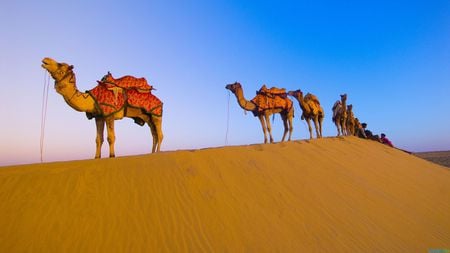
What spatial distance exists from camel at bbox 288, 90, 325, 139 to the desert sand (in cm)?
802

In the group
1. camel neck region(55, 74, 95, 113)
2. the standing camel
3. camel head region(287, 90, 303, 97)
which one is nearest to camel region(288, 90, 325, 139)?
camel head region(287, 90, 303, 97)

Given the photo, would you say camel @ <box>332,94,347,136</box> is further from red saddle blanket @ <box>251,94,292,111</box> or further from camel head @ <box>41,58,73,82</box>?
camel head @ <box>41,58,73,82</box>

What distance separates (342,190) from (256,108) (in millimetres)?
6243

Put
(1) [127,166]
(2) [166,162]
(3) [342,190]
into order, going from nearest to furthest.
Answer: (1) [127,166], (2) [166,162], (3) [342,190]

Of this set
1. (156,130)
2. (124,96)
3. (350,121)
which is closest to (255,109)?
(156,130)

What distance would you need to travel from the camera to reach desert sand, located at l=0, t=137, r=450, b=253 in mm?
4102

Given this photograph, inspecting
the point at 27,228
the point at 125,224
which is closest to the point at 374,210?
the point at 125,224

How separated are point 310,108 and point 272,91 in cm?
344

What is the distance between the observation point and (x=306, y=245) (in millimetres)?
4410

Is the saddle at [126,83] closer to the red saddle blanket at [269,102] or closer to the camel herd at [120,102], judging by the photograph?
the camel herd at [120,102]

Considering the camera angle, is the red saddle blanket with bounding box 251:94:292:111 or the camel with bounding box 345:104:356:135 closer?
the red saddle blanket with bounding box 251:94:292:111

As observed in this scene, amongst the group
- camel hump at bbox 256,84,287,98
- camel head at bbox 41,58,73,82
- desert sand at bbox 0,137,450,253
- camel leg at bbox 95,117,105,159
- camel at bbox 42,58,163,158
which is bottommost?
desert sand at bbox 0,137,450,253

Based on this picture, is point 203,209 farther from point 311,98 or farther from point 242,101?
point 311,98

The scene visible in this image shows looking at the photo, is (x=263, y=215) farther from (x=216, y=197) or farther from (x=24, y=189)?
(x=24, y=189)
